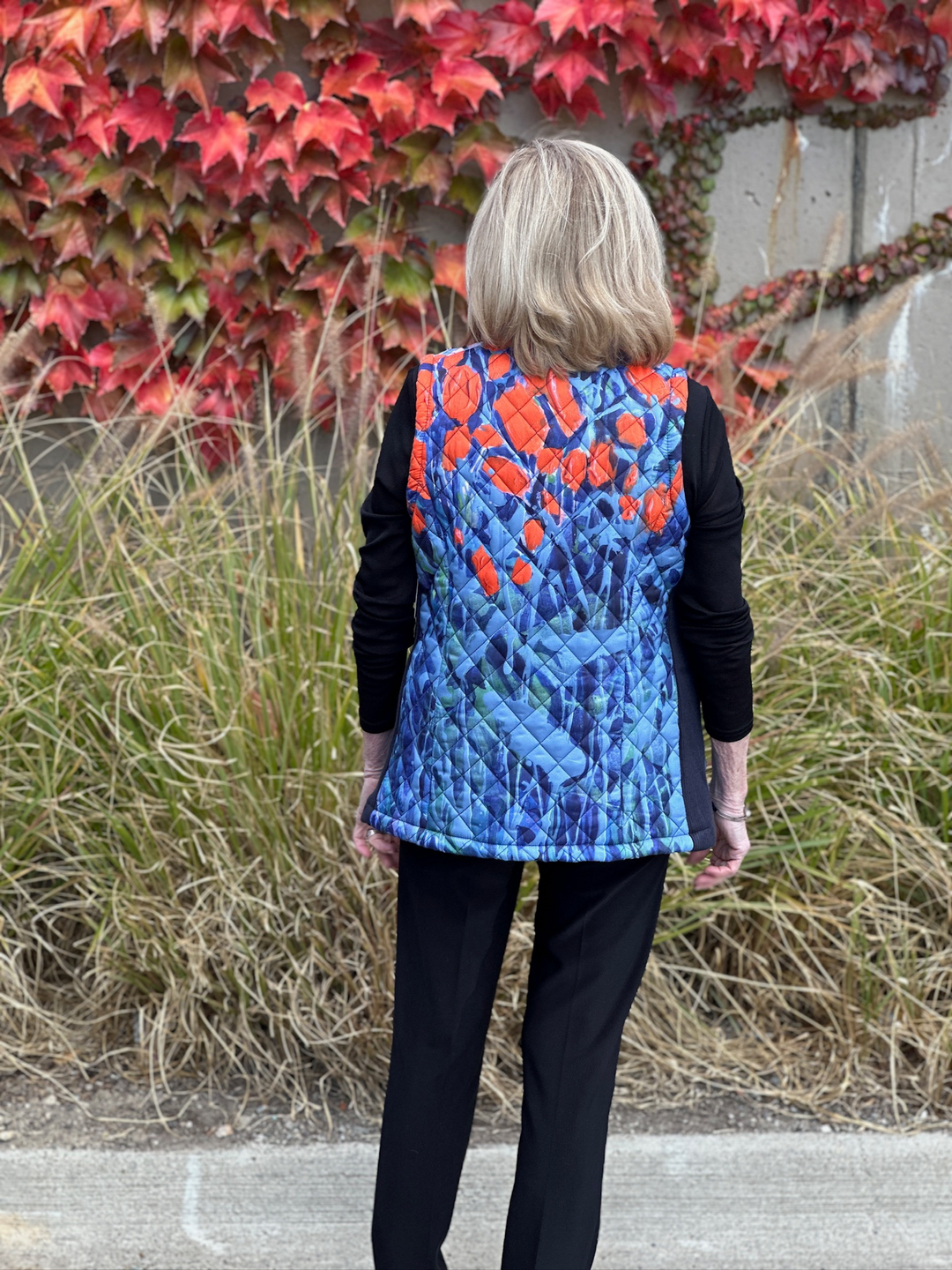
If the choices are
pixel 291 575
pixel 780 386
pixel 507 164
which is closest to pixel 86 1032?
Result: pixel 291 575

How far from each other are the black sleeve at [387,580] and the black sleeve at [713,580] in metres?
0.37

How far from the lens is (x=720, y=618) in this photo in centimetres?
169

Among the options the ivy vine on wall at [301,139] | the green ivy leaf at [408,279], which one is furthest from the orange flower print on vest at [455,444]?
the green ivy leaf at [408,279]

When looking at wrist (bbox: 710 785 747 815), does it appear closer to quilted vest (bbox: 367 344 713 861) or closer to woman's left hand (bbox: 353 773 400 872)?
quilted vest (bbox: 367 344 713 861)

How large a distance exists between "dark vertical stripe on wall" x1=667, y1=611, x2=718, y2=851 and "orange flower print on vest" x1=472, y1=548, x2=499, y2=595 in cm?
28

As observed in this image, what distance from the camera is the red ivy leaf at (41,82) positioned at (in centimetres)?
369

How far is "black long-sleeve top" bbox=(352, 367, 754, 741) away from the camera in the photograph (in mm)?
1635

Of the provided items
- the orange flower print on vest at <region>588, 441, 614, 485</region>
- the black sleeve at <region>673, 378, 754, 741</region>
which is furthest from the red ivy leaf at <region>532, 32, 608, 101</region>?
the orange flower print on vest at <region>588, 441, 614, 485</region>

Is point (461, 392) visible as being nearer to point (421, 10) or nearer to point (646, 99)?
point (421, 10)

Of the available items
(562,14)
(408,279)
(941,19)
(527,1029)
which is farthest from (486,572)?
(941,19)

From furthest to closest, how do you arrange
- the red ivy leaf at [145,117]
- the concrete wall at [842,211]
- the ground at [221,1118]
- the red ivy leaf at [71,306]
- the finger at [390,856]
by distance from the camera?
1. the concrete wall at [842,211]
2. the red ivy leaf at [71,306]
3. the red ivy leaf at [145,117]
4. the ground at [221,1118]
5. the finger at [390,856]

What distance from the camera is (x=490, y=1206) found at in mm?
2381

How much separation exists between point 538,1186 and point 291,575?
1576 mm

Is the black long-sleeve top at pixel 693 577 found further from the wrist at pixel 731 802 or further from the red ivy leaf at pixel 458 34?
the red ivy leaf at pixel 458 34
